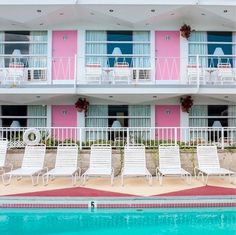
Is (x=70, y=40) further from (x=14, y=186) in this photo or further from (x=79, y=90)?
(x=14, y=186)

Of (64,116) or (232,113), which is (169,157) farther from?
(64,116)

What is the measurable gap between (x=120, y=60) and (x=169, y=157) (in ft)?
20.6

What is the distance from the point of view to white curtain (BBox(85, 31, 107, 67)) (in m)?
15.0

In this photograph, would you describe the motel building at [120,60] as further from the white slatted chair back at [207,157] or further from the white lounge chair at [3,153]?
the white lounge chair at [3,153]

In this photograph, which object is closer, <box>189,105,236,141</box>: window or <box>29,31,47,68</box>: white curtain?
<box>29,31,47,68</box>: white curtain

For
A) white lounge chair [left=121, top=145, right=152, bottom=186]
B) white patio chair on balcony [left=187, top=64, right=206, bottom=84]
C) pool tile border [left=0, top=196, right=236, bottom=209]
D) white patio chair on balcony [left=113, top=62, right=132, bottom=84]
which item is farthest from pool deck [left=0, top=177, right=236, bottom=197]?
white patio chair on balcony [left=187, top=64, right=206, bottom=84]

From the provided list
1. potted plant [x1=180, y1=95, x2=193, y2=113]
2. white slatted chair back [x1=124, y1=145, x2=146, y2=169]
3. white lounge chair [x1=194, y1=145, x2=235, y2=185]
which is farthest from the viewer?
potted plant [x1=180, y1=95, x2=193, y2=113]

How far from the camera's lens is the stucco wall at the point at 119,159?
11328mm

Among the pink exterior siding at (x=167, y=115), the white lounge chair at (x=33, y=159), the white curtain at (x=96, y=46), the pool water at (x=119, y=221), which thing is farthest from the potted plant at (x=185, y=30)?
the pool water at (x=119, y=221)

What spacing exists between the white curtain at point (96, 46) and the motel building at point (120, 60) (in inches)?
1.9

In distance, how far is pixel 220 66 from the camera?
14445 millimetres

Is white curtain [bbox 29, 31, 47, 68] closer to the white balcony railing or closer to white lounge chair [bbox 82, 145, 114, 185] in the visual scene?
the white balcony railing

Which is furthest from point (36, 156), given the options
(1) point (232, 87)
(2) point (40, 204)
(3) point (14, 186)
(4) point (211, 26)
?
(4) point (211, 26)

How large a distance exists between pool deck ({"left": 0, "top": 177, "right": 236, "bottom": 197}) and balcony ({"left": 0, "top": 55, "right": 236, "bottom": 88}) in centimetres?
512
